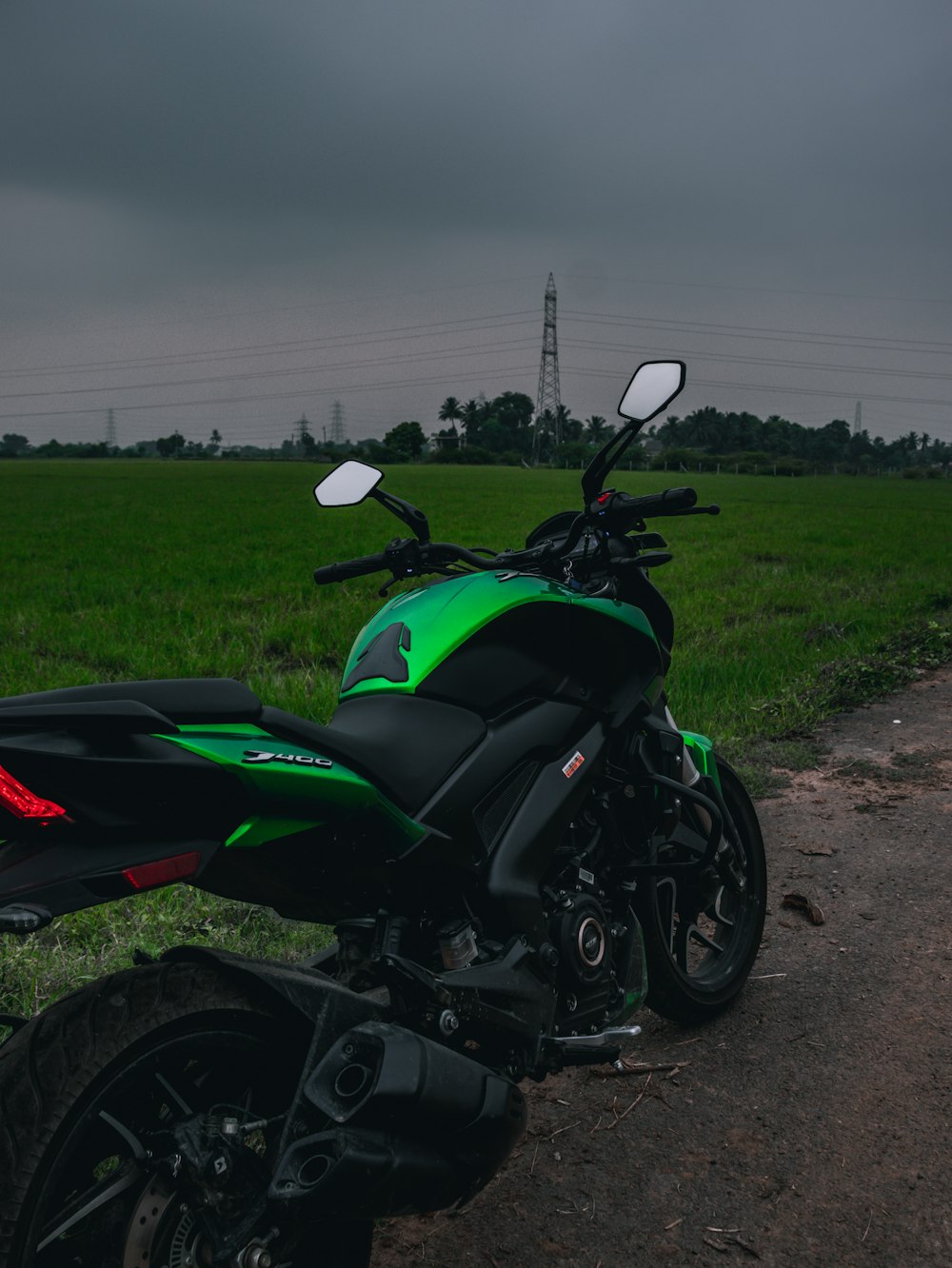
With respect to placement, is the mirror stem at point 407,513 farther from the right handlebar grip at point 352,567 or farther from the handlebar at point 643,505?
the handlebar at point 643,505

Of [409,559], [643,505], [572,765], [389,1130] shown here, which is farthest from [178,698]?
[643,505]

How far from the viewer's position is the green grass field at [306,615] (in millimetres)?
3709

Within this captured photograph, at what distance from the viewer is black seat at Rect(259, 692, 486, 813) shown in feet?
6.10

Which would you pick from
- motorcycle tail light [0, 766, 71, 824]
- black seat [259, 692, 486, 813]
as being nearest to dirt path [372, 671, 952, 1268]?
black seat [259, 692, 486, 813]

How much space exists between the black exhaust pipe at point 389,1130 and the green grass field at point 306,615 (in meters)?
1.66

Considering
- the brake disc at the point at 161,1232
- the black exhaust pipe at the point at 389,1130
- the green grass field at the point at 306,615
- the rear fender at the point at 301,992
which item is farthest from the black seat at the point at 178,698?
the green grass field at the point at 306,615

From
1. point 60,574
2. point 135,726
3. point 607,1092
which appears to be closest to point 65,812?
point 135,726

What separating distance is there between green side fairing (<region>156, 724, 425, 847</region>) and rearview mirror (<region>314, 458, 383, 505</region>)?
3.34 ft

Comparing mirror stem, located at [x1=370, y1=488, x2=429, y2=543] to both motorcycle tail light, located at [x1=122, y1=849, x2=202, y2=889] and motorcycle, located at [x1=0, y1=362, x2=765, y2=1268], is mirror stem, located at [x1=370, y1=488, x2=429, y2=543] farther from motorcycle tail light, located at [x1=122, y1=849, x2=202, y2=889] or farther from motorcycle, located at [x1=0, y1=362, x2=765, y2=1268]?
motorcycle tail light, located at [x1=122, y1=849, x2=202, y2=889]

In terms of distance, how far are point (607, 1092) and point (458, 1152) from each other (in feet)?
3.68

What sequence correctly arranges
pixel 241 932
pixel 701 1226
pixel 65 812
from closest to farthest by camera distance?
1. pixel 65 812
2. pixel 701 1226
3. pixel 241 932

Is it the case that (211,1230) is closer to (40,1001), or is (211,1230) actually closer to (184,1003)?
(184,1003)

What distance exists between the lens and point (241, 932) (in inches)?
141

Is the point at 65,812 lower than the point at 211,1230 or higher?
higher
